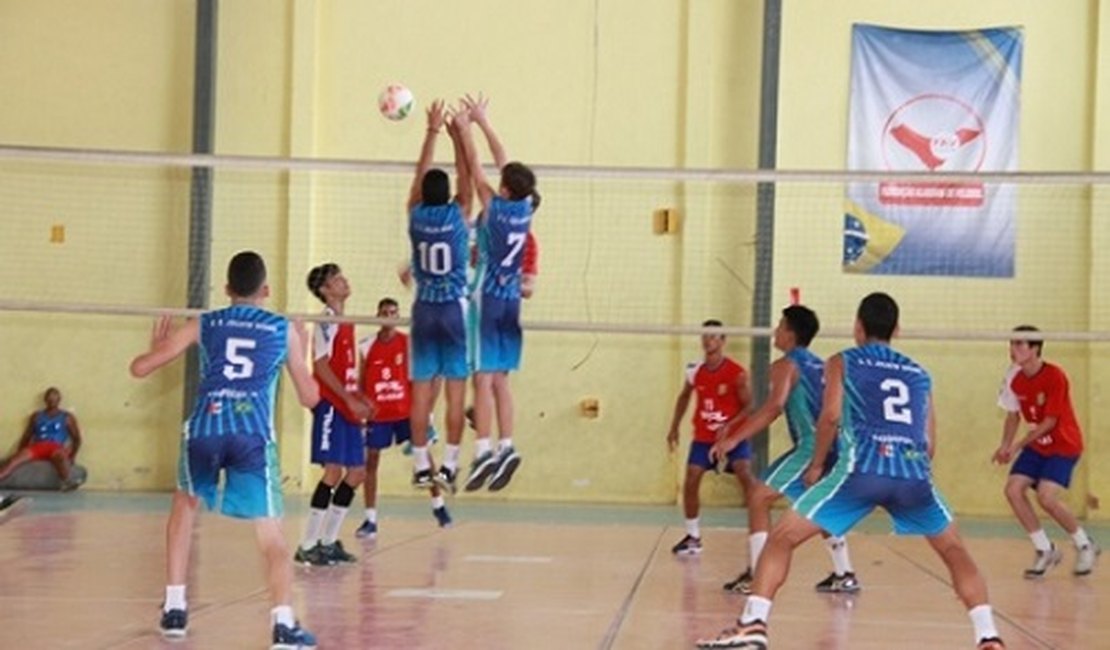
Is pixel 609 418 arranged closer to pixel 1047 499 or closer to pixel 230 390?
pixel 1047 499

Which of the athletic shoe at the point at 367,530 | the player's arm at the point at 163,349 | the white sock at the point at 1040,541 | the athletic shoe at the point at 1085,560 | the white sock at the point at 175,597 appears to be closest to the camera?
the player's arm at the point at 163,349

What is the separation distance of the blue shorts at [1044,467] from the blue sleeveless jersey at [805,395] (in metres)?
2.97

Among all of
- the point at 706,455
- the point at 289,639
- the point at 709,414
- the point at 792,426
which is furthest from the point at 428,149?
the point at 709,414

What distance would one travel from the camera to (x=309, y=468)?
66.1 feet

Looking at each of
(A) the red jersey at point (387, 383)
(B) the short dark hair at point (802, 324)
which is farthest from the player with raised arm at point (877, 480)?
(A) the red jersey at point (387, 383)

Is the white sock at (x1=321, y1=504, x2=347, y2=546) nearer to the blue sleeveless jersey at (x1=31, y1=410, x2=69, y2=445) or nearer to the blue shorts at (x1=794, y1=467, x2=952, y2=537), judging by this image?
→ the blue shorts at (x1=794, y1=467, x2=952, y2=537)

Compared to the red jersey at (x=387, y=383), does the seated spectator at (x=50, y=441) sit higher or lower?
lower

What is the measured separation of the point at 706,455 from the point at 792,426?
95.2 inches

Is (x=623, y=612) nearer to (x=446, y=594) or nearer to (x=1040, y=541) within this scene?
(x=446, y=594)

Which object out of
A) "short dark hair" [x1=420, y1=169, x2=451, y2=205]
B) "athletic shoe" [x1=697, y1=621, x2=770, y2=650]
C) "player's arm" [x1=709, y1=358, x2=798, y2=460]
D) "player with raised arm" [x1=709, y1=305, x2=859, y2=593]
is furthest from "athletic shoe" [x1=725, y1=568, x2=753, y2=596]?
"athletic shoe" [x1=697, y1=621, x2=770, y2=650]

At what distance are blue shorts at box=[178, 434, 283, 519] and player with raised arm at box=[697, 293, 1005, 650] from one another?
2220 mm

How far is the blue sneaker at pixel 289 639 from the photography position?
26.4ft

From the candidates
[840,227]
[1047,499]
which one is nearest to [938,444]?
[840,227]

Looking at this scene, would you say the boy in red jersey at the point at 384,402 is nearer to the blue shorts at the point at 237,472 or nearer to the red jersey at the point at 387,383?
the red jersey at the point at 387,383
